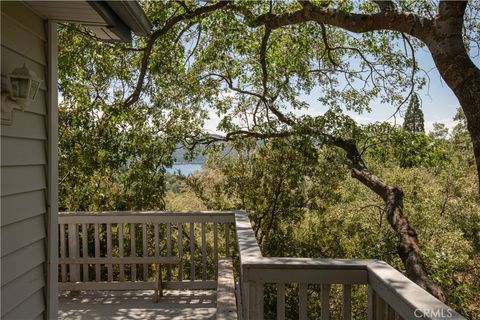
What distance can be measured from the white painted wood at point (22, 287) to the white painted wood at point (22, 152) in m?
0.60

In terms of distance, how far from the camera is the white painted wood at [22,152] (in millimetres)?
1897

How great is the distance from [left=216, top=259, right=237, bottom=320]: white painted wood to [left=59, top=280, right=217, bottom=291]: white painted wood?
1.78 ft

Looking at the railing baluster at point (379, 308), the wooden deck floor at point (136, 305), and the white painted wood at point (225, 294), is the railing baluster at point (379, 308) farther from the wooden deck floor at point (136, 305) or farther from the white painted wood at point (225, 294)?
the wooden deck floor at point (136, 305)

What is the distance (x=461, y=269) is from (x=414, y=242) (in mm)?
3517

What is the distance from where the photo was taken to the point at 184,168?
834 centimetres

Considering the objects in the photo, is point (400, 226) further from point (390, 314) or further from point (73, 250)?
point (390, 314)

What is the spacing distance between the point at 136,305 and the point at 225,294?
4.68 feet

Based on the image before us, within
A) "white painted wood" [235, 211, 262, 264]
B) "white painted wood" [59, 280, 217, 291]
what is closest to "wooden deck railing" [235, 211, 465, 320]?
"white painted wood" [235, 211, 262, 264]

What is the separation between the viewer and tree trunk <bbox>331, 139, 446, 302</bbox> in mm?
5094

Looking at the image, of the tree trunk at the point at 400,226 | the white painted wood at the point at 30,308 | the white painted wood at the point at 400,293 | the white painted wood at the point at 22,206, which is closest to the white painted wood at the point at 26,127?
the white painted wood at the point at 22,206

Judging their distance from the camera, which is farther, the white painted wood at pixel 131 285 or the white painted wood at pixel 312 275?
the white painted wood at pixel 131 285

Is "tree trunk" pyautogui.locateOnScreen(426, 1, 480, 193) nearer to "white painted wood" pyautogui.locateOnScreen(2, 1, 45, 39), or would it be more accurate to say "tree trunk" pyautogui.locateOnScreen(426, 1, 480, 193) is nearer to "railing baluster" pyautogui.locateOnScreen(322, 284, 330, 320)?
"railing baluster" pyautogui.locateOnScreen(322, 284, 330, 320)

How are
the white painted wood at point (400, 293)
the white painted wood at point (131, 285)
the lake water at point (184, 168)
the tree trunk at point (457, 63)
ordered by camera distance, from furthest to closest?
the lake water at point (184, 168) < the white painted wood at point (131, 285) < the tree trunk at point (457, 63) < the white painted wood at point (400, 293)

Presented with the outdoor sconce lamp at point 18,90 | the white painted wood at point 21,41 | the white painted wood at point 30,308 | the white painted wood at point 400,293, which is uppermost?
the white painted wood at point 21,41
